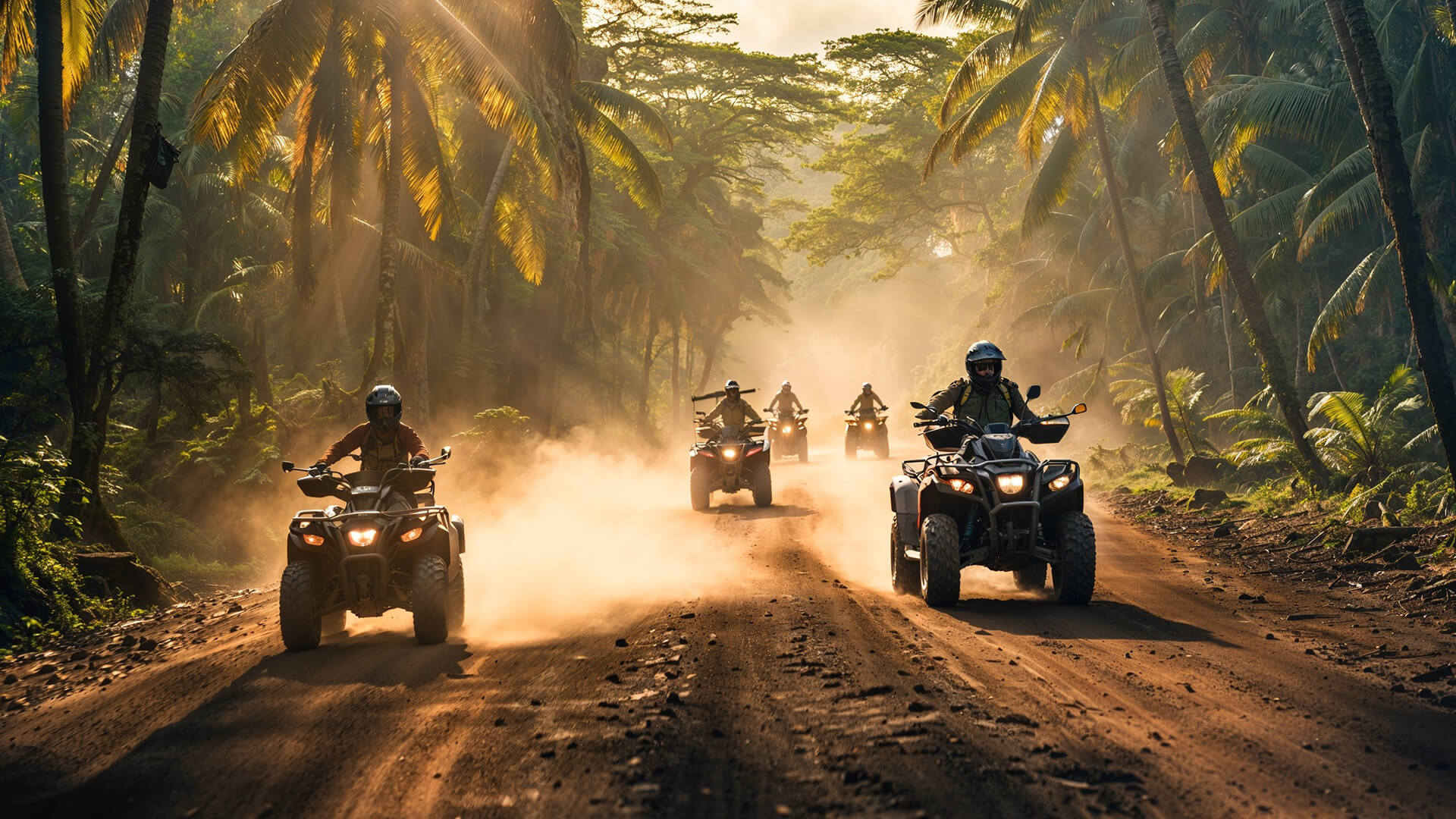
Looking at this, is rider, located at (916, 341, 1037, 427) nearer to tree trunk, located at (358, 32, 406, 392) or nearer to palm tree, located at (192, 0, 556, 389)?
palm tree, located at (192, 0, 556, 389)

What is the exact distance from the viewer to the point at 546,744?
4.61 m

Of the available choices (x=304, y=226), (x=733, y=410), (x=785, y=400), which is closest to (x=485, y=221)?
(x=304, y=226)

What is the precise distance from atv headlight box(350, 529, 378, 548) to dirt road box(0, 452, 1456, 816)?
735 mm

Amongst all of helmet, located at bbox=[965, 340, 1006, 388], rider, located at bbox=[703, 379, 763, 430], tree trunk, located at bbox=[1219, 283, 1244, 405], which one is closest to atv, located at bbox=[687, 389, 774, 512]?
rider, located at bbox=[703, 379, 763, 430]

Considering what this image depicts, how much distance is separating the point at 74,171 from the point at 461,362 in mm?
16093

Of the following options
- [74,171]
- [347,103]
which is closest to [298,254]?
[347,103]

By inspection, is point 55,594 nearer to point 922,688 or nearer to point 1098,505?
point 922,688

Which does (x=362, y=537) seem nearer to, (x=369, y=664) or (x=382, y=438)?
(x=369, y=664)

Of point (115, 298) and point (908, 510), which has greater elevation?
point (115, 298)

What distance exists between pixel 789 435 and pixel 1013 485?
58.5 feet

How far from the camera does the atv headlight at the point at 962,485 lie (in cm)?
798

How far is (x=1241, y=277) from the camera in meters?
15.3

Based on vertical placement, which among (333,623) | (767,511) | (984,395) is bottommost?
(333,623)

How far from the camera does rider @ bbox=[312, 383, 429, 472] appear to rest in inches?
337
